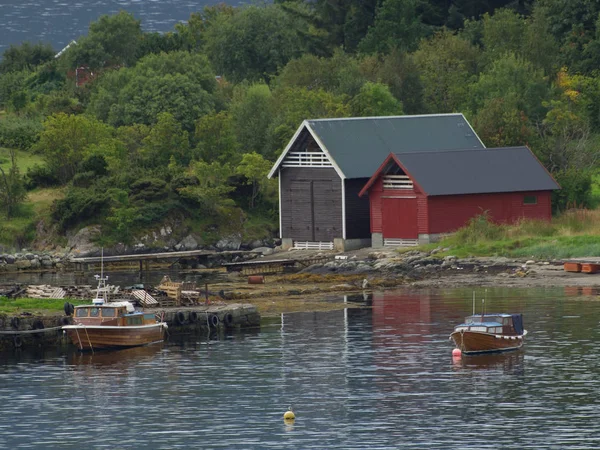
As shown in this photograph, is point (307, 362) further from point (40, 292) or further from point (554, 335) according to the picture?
point (40, 292)

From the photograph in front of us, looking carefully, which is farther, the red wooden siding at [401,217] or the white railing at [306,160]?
the white railing at [306,160]

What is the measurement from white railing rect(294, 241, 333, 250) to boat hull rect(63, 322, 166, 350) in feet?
93.9

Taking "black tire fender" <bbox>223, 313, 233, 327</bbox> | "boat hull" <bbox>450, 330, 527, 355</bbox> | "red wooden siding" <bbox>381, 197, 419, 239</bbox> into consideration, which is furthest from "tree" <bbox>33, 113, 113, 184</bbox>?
"boat hull" <bbox>450, 330, 527, 355</bbox>

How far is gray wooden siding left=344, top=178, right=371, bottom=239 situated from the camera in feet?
282

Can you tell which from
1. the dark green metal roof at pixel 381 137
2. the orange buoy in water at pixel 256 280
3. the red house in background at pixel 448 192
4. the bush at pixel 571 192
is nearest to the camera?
the orange buoy in water at pixel 256 280

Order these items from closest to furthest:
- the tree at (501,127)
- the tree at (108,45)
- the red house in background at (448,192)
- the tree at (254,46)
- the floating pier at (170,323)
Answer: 1. the floating pier at (170,323)
2. the red house in background at (448,192)
3. the tree at (501,127)
4. the tree at (108,45)
5. the tree at (254,46)

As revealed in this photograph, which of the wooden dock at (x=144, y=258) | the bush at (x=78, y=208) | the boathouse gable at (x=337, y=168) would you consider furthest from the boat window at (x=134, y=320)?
the bush at (x=78, y=208)

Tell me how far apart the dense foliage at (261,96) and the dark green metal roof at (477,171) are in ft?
13.3

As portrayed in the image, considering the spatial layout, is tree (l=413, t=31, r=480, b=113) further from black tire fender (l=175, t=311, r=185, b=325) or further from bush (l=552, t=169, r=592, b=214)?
black tire fender (l=175, t=311, r=185, b=325)

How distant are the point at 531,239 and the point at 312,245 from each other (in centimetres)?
1438

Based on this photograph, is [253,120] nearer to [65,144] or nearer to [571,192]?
[65,144]

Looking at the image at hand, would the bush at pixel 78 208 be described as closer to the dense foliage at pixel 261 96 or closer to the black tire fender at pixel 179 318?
the dense foliage at pixel 261 96

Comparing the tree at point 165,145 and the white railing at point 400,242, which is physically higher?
the tree at point 165,145

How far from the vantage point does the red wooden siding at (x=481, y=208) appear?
82.2 metres
